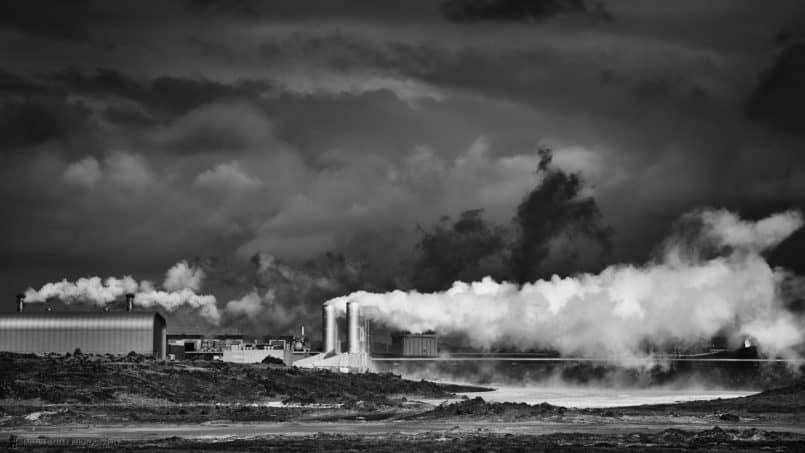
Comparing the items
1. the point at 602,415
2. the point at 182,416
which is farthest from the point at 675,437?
the point at 182,416

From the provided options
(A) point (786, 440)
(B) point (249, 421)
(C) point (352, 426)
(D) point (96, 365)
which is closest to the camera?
(A) point (786, 440)

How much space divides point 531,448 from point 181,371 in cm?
10338

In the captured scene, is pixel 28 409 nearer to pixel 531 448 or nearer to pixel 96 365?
pixel 96 365

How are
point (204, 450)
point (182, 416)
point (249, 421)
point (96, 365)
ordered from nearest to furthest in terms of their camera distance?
point (204, 450)
point (249, 421)
point (182, 416)
point (96, 365)

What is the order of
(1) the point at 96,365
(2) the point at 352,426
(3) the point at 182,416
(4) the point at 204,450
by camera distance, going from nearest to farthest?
1. (4) the point at 204,450
2. (2) the point at 352,426
3. (3) the point at 182,416
4. (1) the point at 96,365

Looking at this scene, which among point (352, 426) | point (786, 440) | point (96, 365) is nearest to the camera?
point (786, 440)

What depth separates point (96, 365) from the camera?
16462 centimetres

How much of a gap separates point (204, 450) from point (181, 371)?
9535 cm

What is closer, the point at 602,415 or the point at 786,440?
the point at 786,440

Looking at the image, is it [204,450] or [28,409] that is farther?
[28,409]

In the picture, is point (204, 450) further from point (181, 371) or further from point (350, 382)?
point (350, 382)

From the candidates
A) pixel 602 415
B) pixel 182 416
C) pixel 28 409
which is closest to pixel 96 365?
pixel 28 409

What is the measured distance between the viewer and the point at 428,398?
189625 mm

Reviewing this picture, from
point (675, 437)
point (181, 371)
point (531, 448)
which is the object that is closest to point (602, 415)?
point (675, 437)
